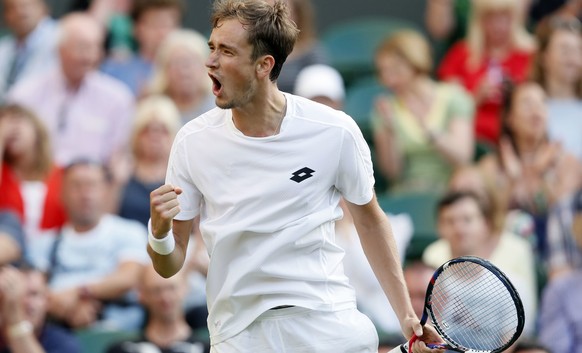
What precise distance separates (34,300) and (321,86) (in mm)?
2154

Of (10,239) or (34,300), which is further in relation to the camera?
(10,239)

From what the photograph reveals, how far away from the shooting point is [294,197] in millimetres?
4203

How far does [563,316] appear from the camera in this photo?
679cm

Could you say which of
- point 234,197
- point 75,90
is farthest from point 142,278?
point 234,197

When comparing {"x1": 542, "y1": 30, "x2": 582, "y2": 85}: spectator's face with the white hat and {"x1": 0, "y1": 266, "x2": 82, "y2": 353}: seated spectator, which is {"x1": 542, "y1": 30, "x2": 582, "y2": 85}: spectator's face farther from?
{"x1": 0, "y1": 266, "x2": 82, "y2": 353}: seated spectator

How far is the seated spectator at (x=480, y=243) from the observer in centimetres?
700

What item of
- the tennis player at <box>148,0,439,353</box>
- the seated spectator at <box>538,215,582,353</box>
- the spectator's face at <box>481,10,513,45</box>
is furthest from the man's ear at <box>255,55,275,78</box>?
the spectator's face at <box>481,10,513,45</box>

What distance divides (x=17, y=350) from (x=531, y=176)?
3271 mm

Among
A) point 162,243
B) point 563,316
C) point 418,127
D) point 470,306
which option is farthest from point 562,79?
point 162,243

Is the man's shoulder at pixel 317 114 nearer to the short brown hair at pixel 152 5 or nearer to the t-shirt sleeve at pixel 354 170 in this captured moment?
the t-shirt sleeve at pixel 354 170

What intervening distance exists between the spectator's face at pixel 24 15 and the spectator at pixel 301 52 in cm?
189

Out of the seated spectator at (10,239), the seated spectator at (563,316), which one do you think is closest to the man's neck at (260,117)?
the seated spectator at (10,239)

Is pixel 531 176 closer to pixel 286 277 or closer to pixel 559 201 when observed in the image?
pixel 559 201

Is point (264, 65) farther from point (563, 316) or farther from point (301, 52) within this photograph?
point (301, 52)
